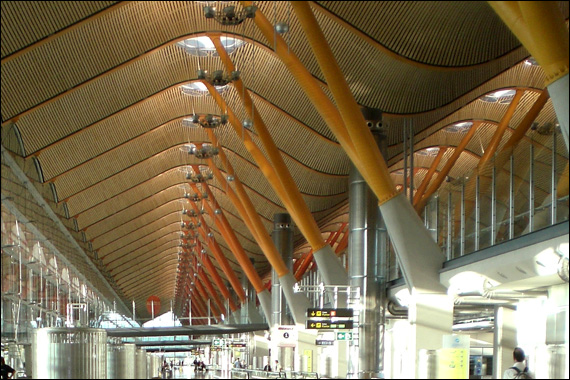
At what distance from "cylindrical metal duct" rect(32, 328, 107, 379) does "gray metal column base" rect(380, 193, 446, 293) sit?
9385mm

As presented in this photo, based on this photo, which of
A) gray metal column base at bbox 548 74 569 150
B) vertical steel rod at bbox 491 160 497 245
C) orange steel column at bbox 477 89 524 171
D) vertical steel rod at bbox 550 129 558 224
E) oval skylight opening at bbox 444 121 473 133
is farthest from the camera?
oval skylight opening at bbox 444 121 473 133

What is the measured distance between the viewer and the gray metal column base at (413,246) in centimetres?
2492

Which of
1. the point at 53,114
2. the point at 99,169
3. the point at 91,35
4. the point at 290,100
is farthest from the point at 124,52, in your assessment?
the point at 99,169

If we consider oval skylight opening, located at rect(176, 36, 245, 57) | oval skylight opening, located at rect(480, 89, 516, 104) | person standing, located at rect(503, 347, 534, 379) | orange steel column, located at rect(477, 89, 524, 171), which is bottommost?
person standing, located at rect(503, 347, 534, 379)

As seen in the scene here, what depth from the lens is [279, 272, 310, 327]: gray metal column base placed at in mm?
43969

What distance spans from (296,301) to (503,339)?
49.2 ft

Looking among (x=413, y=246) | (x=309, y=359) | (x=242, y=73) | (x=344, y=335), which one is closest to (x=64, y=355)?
(x=413, y=246)

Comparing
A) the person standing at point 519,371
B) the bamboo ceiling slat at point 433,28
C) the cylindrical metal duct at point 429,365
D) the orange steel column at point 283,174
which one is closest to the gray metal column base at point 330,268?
the orange steel column at point 283,174

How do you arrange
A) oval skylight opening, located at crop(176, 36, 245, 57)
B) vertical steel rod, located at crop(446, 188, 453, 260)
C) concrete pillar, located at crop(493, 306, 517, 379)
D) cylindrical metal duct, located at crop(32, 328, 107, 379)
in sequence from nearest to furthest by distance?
cylindrical metal duct, located at crop(32, 328, 107, 379)
vertical steel rod, located at crop(446, 188, 453, 260)
concrete pillar, located at crop(493, 306, 517, 379)
oval skylight opening, located at crop(176, 36, 245, 57)

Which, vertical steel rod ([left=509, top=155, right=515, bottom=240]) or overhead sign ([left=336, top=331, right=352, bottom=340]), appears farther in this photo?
overhead sign ([left=336, top=331, right=352, bottom=340])

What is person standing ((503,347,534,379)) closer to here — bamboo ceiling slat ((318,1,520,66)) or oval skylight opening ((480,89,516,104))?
bamboo ceiling slat ((318,1,520,66))

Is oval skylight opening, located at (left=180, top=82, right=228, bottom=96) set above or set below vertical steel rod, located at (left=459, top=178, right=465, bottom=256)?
above

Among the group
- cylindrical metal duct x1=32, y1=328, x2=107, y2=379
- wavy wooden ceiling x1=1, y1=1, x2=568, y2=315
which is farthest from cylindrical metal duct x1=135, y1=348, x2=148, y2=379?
wavy wooden ceiling x1=1, y1=1, x2=568, y2=315

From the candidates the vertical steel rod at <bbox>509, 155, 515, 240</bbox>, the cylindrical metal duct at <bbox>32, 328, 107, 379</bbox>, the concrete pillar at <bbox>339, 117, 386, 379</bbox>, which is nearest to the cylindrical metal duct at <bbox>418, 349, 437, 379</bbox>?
the vertical steel rod at <bbox>509, 155, 515, 240</bbox>
